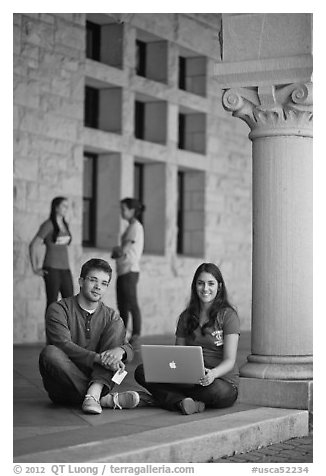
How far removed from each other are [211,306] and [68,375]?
887 mm

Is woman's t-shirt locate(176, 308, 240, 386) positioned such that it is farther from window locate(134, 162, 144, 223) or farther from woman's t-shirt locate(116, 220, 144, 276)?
window locate(134, 162, 144, 223)

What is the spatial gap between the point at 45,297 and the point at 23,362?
2049 mm

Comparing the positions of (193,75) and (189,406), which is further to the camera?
(193,75)

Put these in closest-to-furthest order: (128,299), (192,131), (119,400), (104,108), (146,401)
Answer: (119,400) → (146,401) → (128,299) → (104,108) → (192,131)

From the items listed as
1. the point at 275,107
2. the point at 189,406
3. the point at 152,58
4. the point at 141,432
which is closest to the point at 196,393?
the point at 189,406

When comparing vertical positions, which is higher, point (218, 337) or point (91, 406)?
point (218, 337)

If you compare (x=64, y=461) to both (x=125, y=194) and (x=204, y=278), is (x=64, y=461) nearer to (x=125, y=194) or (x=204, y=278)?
(x=204, y=278)

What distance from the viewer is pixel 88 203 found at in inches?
435

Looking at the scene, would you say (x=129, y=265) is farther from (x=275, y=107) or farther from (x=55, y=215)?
(x=275, y=107)

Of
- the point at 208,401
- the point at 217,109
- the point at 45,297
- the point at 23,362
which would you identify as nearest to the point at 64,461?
the point at 208,401

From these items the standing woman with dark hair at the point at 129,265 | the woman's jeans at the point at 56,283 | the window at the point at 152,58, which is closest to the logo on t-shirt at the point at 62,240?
the woman's jeans at the point at 56,283

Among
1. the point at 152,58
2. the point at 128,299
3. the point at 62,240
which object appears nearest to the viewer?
the point at 62,240

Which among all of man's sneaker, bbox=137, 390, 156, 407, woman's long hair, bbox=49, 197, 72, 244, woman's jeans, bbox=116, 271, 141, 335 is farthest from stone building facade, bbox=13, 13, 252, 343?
man's sneaker, bbox=137, 390, 156, 407
